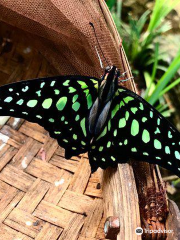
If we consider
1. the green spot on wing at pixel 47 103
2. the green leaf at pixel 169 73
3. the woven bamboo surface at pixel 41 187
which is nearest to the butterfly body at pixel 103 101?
the green spot on wing at pixel 47 103

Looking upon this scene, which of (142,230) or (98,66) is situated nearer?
(142,230)

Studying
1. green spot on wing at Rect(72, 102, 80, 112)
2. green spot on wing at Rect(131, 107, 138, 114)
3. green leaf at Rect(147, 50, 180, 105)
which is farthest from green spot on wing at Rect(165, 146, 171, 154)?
green leaf at Rect(147, 50, 180, 105)

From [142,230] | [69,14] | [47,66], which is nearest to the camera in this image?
[142,230]

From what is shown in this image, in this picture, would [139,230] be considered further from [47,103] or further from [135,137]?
[47,103]

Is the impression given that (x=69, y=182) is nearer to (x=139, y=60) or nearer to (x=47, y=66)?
(x=47, y=66)

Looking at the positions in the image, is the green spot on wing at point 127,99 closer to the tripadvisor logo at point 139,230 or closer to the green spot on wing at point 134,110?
the green spot on wing at point 134,110

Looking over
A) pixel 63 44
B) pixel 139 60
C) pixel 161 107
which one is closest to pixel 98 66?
pixel 63 44

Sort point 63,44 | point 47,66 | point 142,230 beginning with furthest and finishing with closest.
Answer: point 47,66 → point 63,44 → point 142,230

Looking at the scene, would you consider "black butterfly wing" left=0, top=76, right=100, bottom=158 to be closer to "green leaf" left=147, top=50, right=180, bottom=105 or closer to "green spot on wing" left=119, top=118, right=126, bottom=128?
"green spot on wing" left=119, top=118, right=126, bottom=128
